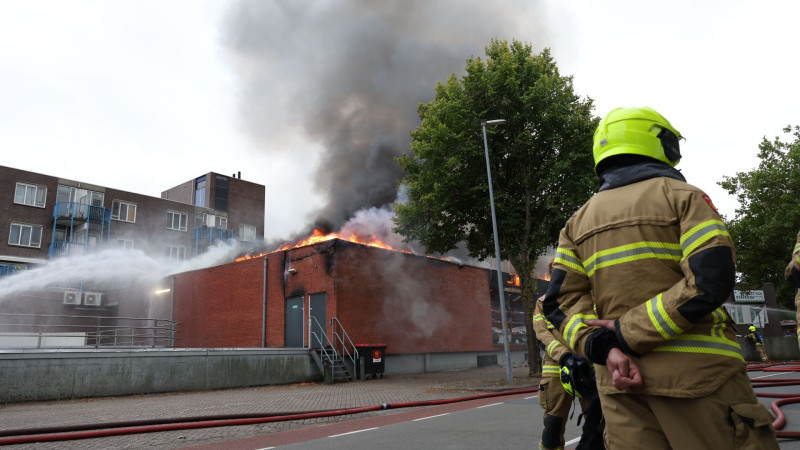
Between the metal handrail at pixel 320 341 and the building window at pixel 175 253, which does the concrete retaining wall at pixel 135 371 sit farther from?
the building window at pixel 175 253

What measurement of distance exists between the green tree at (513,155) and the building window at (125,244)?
79.3 ft

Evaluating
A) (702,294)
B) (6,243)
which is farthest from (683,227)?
(6,243)

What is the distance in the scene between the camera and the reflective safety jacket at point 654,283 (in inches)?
67.5

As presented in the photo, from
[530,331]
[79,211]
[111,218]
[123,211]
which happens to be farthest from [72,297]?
[530,331]

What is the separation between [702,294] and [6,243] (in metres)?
35.1

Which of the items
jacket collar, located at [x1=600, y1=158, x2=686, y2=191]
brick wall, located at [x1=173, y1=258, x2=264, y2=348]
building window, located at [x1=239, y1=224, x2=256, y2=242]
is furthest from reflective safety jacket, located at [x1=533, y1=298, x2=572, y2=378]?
building window, located at [x1=239, y1=224, x2=256, y2=242]

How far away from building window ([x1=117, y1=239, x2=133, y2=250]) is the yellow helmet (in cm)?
3639

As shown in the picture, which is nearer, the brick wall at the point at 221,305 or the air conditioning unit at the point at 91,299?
the brick wall at the point at 221,305

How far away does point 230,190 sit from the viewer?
42.2m

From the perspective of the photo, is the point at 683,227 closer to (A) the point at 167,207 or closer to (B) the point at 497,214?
(B) the point at 497,214

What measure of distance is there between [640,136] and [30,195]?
35861 millimetres

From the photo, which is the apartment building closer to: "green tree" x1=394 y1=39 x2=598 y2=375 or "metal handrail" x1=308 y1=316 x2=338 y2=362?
"metal handrail" x1=308 y1=316 x2=338 y2=362

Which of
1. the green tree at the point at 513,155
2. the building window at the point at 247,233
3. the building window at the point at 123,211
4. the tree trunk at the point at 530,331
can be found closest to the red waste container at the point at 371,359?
the green tree at the point at 513,155

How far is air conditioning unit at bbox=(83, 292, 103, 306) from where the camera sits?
26.8 meters
